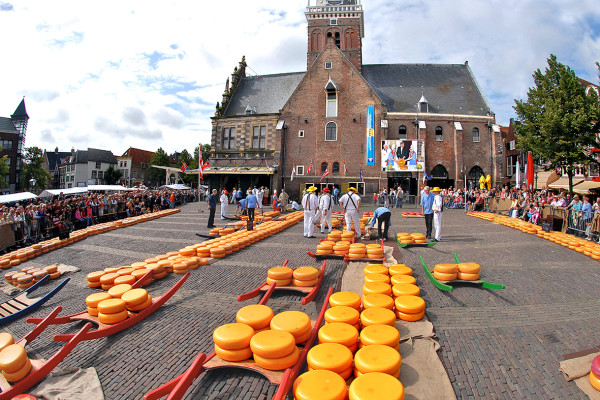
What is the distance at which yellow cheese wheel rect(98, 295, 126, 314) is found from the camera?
530 cm

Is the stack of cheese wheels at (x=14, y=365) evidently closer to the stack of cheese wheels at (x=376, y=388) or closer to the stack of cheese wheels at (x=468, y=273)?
the stack of cheese wheels at (x=376, y=388)

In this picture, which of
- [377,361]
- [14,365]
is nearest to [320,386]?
[377,361]

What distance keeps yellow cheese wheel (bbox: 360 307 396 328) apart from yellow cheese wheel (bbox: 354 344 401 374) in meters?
0.73

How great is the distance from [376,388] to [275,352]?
133 centimetres

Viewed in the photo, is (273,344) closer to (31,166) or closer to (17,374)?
(17,374)

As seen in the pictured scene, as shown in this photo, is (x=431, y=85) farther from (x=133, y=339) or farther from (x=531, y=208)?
(x=133, y=339)

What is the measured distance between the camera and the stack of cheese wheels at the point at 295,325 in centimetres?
422

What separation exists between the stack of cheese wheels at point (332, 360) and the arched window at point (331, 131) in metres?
31.9

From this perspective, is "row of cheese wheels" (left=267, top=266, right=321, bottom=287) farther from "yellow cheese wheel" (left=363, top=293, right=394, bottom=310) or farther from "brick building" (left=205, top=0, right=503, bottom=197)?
"brick building" (left=205, top=0, right=503, bottom=197)

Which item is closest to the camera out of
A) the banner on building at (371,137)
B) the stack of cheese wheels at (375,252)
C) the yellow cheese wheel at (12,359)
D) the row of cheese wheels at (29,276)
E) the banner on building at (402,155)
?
the yellow cheese wheel at (12,359)

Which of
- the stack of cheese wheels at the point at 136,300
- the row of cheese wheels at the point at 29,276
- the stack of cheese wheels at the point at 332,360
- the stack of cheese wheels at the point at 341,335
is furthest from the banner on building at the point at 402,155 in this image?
the stack of cheese wheels at the point at 332,360

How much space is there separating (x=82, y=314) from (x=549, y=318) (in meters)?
8.74

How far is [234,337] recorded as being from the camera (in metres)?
3.98

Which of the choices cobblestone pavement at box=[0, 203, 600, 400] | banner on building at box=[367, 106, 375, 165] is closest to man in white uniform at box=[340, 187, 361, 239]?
cobblestone pavement at box=[0, 203, 600, 400]
